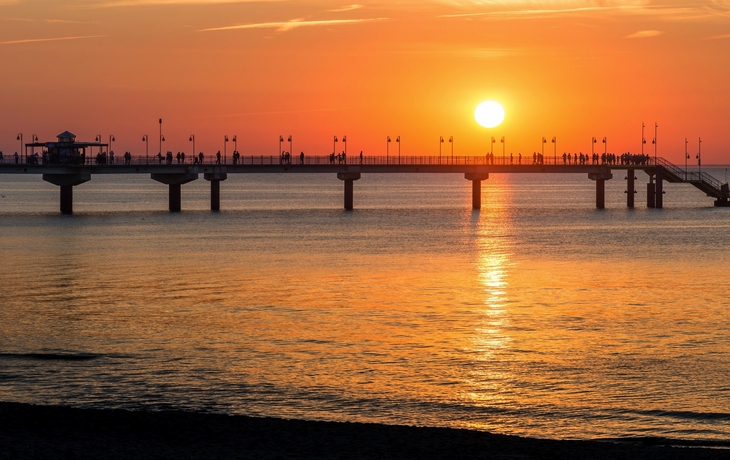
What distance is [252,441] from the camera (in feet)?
58.3

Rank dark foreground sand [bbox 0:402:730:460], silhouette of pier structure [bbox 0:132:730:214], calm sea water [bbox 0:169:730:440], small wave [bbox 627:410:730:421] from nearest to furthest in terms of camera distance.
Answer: dark foreground sand [bbox 0:402:730:460]
small wave [bbox 627:410:730:421]
calm sea water [bbox 0:169:730:440]
silhouette of pier structure [bbox 0:132:730:214]

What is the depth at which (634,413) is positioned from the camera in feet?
70.9

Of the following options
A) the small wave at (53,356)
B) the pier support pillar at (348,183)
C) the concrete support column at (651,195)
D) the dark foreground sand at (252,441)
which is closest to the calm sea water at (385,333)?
the small wave at (53,356)

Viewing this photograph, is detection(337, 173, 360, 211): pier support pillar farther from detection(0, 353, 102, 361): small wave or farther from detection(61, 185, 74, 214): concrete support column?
detection(0, 353, 102, 361): small wave

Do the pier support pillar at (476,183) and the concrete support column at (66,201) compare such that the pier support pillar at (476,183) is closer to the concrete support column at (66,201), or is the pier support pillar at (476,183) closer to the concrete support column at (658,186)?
the concrete support column at (658,186)

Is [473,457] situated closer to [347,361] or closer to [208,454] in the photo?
[208,454]

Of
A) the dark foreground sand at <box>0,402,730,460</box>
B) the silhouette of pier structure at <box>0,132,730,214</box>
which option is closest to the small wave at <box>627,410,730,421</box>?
the dark foreground sand at <box>0,402,730,460</box>

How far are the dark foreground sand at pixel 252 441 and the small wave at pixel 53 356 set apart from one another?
8433 mm

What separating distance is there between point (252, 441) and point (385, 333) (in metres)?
15.4

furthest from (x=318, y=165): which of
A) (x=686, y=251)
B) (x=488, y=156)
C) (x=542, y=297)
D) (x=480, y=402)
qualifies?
(x=480, y=402)

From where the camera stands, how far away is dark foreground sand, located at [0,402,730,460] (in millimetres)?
16984

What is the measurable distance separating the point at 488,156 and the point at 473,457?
116 m

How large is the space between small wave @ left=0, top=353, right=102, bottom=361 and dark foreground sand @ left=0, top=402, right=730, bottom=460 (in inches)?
332

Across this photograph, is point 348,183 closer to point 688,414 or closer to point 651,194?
point 651,194
